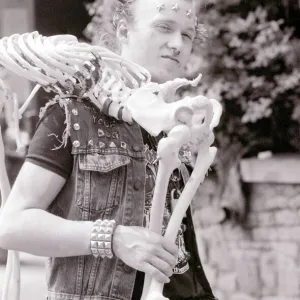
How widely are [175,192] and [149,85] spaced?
0.20 metres

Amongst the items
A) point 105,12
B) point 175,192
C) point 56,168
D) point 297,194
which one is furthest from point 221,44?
point 56,168

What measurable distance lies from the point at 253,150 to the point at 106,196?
125cm

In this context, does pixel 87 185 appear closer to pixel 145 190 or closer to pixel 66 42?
pixel 145 190

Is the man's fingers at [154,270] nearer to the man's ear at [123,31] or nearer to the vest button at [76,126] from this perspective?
the vest button at [76,126]

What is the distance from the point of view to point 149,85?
0.83m

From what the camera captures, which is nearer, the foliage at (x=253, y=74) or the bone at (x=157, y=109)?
the bone at (x=157, y=109)

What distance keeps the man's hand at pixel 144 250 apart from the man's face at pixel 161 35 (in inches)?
10.5

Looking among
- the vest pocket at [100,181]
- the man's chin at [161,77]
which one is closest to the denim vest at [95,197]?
the vest pocket at [100,181]

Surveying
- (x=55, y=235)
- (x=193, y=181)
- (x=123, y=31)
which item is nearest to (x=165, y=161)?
(x=193, y=181)

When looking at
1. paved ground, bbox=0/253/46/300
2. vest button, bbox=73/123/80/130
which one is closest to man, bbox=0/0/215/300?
vest button, bbox=73/123/80/130

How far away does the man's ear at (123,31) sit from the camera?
3.17 feet

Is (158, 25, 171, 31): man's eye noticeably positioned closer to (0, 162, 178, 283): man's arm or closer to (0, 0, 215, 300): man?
(0, 0, 215, 300): man

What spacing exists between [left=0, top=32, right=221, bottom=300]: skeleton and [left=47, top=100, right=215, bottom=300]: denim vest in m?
0.04

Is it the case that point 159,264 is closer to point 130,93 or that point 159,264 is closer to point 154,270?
point 154,270
